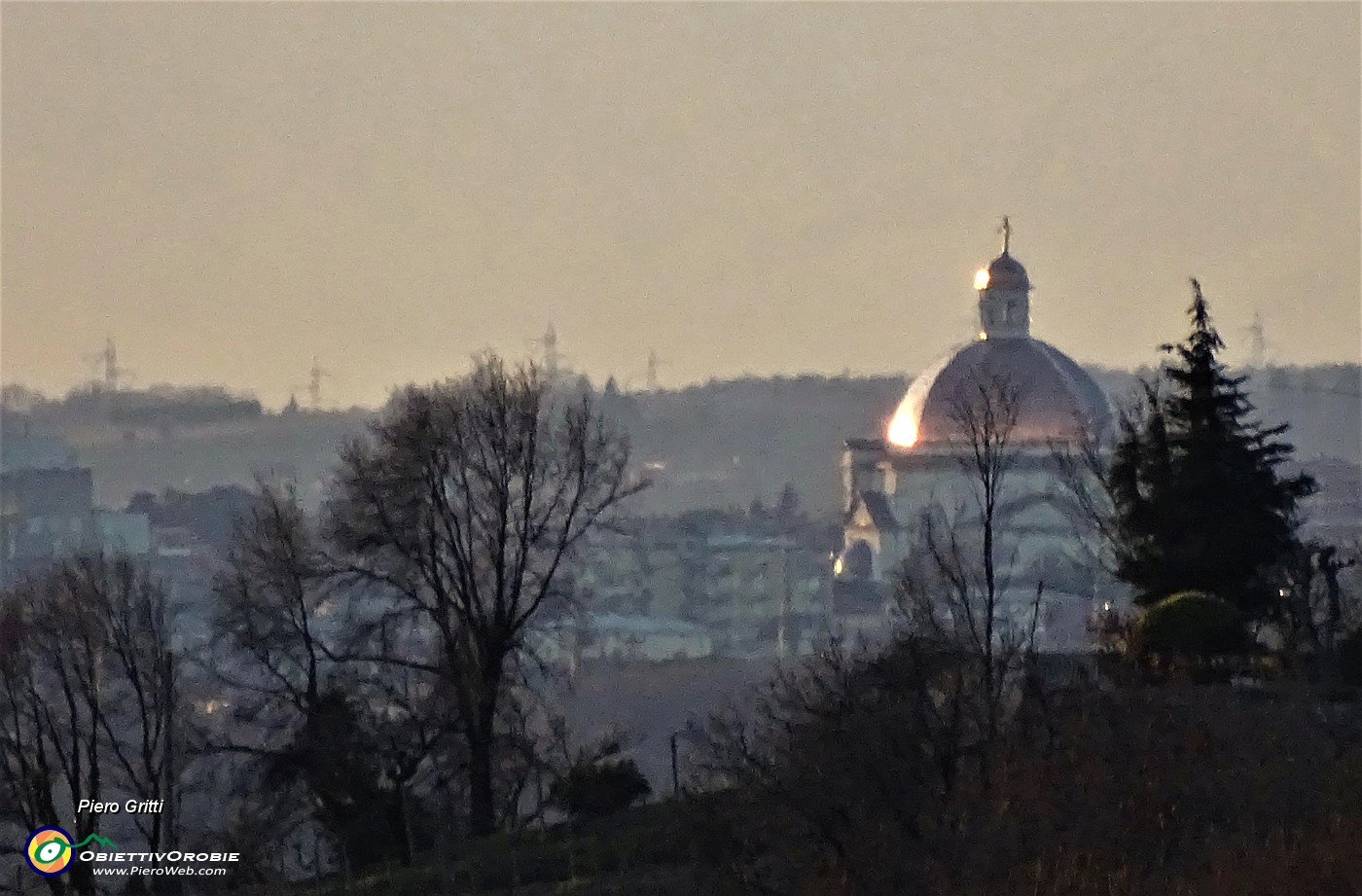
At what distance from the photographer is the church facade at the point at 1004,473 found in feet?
197

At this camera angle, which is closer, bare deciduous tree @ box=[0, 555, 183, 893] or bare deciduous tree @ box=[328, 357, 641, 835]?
bare deciduous tree @ box=[0, 555, 183, 893]

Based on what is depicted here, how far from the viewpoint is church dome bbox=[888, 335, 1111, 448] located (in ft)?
203

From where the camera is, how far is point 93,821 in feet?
78.7

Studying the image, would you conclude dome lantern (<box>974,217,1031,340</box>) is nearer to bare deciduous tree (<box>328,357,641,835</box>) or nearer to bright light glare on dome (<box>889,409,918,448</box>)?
bright light glare on dome (<box>889,409,918,448</box>)

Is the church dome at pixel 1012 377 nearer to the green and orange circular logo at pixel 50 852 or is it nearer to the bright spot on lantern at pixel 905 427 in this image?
the bright spot on lantern at pixel 905 427

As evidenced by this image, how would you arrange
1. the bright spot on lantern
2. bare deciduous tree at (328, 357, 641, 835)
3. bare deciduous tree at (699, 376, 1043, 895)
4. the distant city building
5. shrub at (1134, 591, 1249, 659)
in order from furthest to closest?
the distant city building → the bright spot on lantern → bare deciduous tree at (328, 357, 641, 835) → shrub at (1134, 591, 1249, 659) → bare deciduous tree at (699, 376, 1043, 895)

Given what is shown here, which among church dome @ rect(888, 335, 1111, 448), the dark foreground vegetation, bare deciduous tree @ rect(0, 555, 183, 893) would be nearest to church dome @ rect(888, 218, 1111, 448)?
church dome @ rect(888, 335, 1111, 448)

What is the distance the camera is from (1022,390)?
61062mm

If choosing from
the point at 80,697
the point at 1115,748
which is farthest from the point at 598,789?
the point at 80,697

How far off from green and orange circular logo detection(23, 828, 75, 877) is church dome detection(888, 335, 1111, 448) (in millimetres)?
40045

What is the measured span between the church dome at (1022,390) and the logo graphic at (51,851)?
40.0 metres

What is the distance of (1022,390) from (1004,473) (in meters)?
4.27

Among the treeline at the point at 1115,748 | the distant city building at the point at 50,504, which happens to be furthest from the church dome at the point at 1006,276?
the treeline at the point at 1115,748

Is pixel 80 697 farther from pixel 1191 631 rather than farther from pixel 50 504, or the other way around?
pixel 50 504
